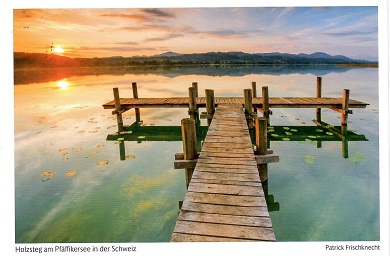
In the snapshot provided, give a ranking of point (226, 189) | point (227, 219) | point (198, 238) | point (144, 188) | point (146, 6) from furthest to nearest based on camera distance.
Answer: point (144, 188) → point (146, 6) → point (226, 189) → point (227, 219) → point (198, 238)

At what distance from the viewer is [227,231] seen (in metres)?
2.30

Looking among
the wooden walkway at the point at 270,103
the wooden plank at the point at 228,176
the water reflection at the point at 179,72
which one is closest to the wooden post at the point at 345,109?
the wooden walkway at the point at 270,103

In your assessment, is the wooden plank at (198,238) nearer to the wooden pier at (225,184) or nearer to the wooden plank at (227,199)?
the wooden pier at (225,184)

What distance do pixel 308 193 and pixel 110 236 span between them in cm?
353

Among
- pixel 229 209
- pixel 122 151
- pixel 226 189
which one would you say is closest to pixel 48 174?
pixel 122 151

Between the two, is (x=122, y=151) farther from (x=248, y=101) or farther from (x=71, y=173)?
(x=248, y=101)

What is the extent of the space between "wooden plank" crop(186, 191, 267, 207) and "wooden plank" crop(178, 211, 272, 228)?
219 millimetres

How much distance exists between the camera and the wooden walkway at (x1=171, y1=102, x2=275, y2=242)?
228 centimetres

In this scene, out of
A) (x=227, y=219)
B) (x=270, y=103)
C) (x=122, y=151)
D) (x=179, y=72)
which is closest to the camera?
(x=227, y=219)

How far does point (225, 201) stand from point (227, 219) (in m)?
0.30

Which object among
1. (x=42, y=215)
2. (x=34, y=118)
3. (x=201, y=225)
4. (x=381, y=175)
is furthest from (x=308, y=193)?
(x=34, y=118)

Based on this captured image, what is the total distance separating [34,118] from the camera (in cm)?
1055

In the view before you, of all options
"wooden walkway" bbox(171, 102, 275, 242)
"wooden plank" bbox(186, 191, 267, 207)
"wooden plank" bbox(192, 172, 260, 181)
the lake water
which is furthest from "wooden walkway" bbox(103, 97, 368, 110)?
"wooden plank" bbox(186, 191, 267, 207)
